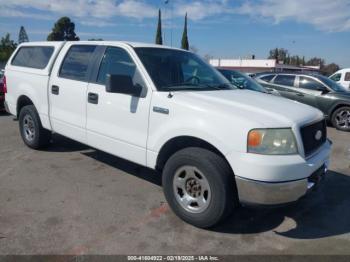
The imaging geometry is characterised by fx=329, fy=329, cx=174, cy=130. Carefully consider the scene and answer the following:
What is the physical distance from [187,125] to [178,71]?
3.80 feet

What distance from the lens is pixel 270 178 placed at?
299 cm

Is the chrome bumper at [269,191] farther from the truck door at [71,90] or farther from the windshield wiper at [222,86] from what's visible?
the truck door at [71,90]

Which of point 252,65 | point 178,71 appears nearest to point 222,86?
point 178,71

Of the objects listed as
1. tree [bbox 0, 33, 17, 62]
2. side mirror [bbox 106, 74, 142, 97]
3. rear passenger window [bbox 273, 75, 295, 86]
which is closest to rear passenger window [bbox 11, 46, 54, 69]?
side mirror [bbox 106, 74, 142, 97]

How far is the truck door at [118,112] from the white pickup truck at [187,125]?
13 mm

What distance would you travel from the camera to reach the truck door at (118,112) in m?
3.89

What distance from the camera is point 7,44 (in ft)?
164

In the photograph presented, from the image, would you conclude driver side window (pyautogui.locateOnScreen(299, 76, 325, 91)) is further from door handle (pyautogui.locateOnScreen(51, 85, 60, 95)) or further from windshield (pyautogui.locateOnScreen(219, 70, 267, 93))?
door handle (pyautogui.locateOnScreen(51, 85, 60, 95))

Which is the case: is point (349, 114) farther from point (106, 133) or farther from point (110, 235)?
point (110, 235)

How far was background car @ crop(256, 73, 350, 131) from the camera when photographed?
32.0 ft

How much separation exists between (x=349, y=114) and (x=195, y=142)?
7.84 meters

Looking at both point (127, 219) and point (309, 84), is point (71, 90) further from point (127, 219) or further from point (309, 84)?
point (309, 84)

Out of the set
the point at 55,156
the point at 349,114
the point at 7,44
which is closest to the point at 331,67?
the point at 7,44

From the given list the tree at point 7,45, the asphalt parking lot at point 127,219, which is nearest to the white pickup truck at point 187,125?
the asphalt parking lot at point 127,219
